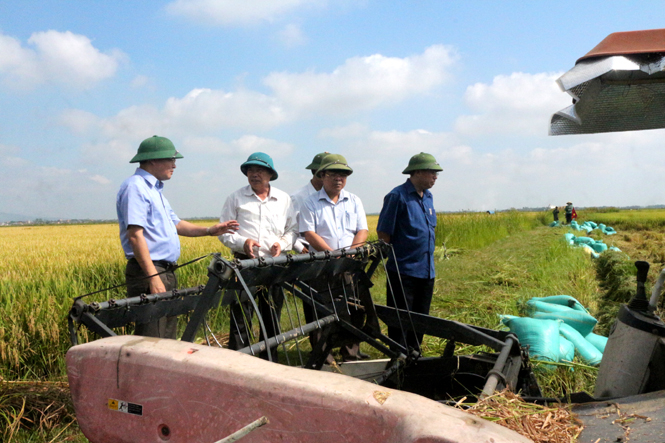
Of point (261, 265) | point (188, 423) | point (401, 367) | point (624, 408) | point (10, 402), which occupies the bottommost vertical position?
point (10, 402)

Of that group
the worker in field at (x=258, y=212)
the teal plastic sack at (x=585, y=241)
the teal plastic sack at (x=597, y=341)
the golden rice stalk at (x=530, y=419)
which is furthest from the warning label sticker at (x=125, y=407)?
the teal plastic sack at (x=585, y=241)

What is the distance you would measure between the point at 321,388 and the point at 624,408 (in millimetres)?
1217

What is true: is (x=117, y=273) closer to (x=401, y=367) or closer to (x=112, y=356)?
(x=401, y=367)

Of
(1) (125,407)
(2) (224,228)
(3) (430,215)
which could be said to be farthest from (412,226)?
(1) (125,407)

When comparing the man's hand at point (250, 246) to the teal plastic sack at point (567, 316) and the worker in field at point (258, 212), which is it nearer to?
the worker in field at point (258, 212)

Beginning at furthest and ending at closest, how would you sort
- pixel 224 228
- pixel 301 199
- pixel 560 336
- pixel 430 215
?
1. pixel 301 199
2. pixel 430 215
3. pixel 560 336
4. pixel 224 228

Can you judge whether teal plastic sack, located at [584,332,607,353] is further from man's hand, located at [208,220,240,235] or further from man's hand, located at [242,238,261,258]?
man's hand, located at [208,220,240,235]

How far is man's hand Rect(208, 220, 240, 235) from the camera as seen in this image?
3.62 meters

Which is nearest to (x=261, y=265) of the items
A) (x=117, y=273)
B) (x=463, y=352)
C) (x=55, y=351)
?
(x=463, y=352)

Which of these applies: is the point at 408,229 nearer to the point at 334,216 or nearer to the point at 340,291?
the point at 334,216

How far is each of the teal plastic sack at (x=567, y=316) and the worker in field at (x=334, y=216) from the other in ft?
6.01

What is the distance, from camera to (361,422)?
104 centimetres

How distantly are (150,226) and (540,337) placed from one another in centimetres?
311

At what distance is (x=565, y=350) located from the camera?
12.6 ft
